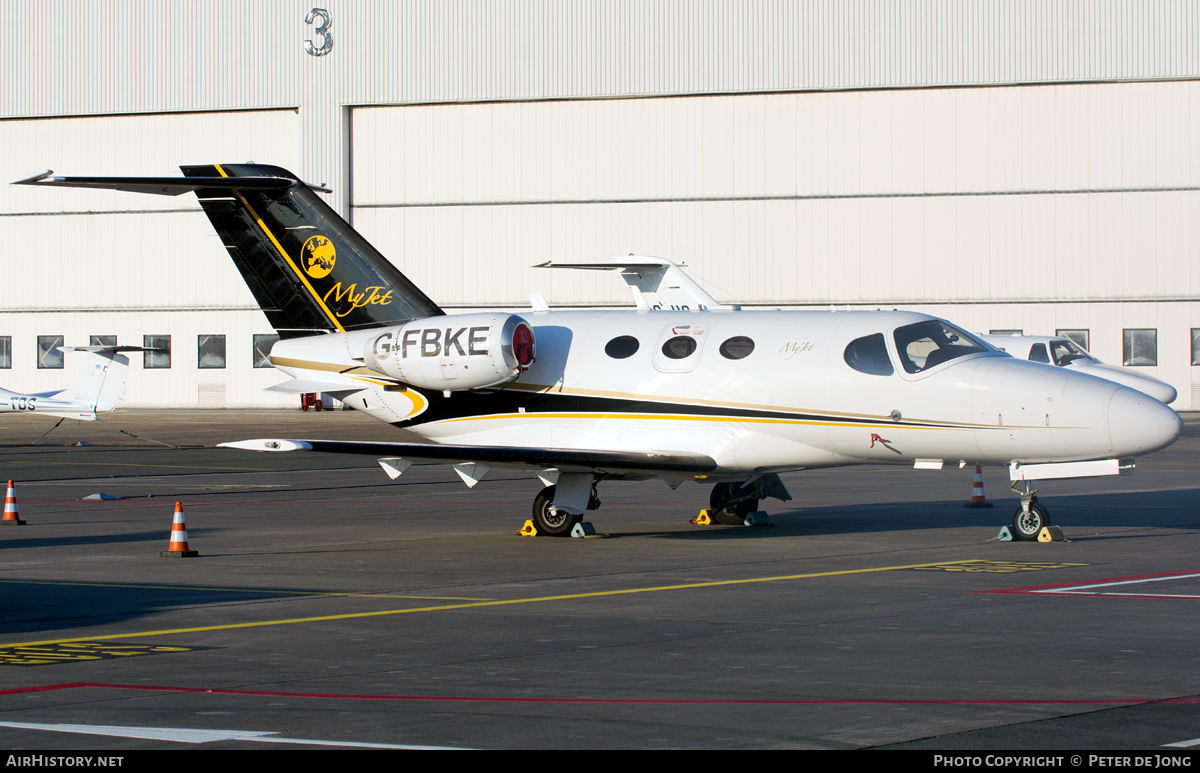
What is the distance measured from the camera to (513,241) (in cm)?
5666

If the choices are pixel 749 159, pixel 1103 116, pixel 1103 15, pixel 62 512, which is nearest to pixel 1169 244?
pixel 1103 116

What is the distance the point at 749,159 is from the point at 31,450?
96.2 ft

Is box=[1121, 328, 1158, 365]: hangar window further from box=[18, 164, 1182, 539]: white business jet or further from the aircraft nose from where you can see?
the aircraft nose

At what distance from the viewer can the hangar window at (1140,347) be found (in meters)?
52.4

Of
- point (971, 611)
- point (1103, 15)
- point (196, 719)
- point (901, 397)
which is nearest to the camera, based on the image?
point (196, 719)

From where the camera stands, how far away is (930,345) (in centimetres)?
1656

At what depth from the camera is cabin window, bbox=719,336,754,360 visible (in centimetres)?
1725

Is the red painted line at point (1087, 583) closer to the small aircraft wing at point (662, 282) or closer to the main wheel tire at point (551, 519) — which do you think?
the main wheel tire at point (551, 519)

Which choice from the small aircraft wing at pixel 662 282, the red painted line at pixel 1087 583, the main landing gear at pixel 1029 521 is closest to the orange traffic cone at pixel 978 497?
the main landing gear at pixel 1029 521

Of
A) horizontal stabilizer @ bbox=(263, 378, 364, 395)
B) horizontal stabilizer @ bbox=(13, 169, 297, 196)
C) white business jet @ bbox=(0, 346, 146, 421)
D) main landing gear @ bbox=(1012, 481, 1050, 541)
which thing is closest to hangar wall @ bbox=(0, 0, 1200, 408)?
white business jet @ bbox=(0, 346, 146, 421)

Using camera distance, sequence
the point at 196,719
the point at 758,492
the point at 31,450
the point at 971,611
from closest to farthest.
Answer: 1. the point at 196,719
2. the point at 971,611
3. the point at 758,492
4. the point at 31,450

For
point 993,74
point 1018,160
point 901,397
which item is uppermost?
point 993,74

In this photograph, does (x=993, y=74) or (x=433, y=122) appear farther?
(x=433, y=122)

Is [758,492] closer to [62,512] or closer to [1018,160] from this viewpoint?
[62,512]
